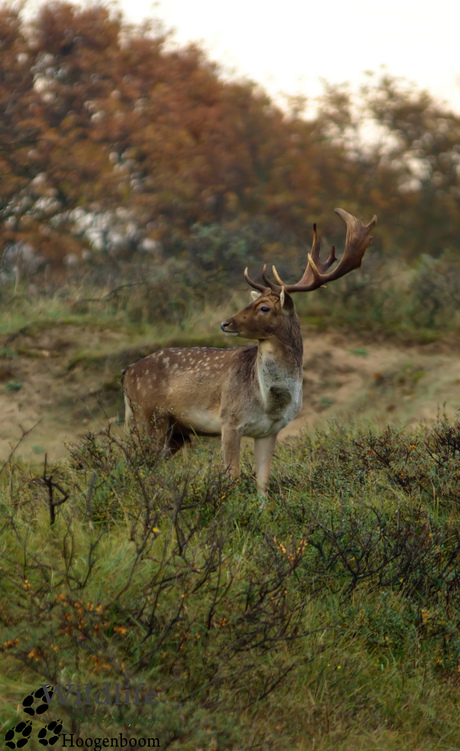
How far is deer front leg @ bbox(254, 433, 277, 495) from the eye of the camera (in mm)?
7734

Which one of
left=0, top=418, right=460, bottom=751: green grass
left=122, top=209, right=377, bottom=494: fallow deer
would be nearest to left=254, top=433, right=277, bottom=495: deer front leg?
left=122, top=209, right=377, bottom=494: fallow deer

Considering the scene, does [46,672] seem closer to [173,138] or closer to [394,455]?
[394,455]

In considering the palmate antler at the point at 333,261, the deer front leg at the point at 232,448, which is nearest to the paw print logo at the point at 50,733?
the deer front leg at the point at 232,448

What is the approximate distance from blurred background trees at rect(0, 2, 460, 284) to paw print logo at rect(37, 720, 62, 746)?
609 inches

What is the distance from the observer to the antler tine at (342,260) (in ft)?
26.0

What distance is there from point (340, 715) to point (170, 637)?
976 mm

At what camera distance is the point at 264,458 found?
7.95m

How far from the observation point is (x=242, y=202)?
70.0 feet

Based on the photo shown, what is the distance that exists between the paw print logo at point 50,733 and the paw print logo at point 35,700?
0.12 meters

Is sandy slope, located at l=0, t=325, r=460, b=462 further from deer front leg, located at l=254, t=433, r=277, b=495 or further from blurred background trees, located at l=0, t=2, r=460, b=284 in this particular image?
blurred background trees, located at l=0, t=2, r=460, b=284

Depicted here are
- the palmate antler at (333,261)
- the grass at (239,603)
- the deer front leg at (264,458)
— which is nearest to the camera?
the grass at (239,603)

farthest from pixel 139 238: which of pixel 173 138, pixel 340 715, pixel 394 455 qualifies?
pixel 340 715

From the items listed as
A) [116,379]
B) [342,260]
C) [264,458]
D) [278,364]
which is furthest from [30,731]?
[116,379]

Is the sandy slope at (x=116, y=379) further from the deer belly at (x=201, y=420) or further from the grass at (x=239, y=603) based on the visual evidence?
the grass at (x=239, y=603)
